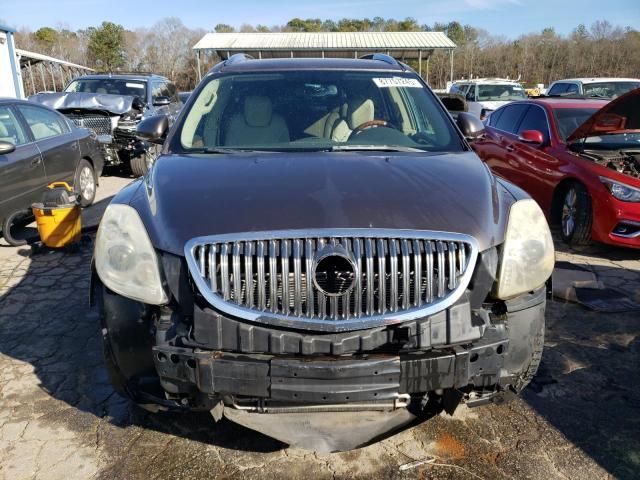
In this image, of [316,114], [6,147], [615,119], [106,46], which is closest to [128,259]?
[316,114]

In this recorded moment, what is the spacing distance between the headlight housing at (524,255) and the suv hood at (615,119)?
12.1ft

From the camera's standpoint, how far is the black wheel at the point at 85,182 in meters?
7.37

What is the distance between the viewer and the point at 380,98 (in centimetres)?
375

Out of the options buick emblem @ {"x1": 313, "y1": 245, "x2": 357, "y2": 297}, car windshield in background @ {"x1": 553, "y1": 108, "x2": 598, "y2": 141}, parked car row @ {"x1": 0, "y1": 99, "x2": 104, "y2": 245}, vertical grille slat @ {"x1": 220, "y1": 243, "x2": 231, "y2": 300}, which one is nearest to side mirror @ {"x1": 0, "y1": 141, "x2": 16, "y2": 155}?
parked car row @ {"x1": 0, "y1": 99, "x2": 104, "y2": 245}

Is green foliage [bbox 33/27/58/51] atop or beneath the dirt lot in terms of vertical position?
atop

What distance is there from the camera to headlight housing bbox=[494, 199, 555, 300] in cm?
225

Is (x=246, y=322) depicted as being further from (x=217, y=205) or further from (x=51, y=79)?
(x=51, y=79)

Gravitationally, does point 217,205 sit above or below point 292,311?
above

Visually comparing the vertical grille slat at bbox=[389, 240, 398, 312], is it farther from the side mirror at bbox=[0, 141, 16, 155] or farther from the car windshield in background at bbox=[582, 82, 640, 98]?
the car windshield in background at bbox=[582, 82, 640, 98]

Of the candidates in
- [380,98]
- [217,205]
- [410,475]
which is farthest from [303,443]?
[380,98]

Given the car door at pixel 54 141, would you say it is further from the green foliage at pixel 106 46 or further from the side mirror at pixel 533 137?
the green foliage at pixel 106 46

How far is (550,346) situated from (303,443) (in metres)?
2.10

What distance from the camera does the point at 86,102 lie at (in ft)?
31.2

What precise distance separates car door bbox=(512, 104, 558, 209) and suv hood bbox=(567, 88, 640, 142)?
55 centimetres
